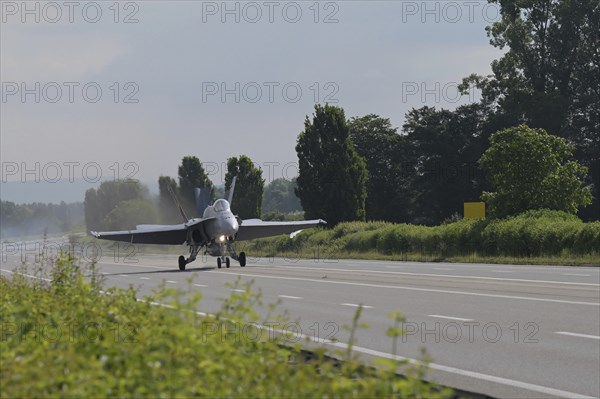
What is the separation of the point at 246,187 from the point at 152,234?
168 feet

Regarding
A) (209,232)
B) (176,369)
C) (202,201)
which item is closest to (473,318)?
(176,369)

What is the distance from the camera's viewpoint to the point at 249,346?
6.86 m

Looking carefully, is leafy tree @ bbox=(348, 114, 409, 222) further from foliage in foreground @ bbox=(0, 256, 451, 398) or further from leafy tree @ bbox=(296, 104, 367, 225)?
foliage in foreground @ bbox=(0, 256, 451, 398)

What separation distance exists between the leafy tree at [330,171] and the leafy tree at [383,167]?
16.8 metres

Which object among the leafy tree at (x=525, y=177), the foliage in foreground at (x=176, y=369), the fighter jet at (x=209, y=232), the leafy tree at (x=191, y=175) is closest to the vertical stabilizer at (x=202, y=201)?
the fighter jet at (x=209, y=232)

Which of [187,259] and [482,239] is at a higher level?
[482,239]

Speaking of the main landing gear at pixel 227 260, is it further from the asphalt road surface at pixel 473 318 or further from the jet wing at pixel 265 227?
the asphalt road surface at pixel 473 318

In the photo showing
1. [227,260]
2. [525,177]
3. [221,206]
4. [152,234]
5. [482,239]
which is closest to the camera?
[221,206]

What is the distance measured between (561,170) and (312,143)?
92.3 ft

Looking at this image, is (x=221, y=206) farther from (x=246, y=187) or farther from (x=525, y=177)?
(x=246, y=187)

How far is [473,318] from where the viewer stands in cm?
1614

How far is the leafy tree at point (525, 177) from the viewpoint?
1870 inches

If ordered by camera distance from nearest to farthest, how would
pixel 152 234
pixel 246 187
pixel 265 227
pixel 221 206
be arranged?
1. pixel 221 206
2. pixel 152 234
3. pixel 265 227
4. pixel 246 187

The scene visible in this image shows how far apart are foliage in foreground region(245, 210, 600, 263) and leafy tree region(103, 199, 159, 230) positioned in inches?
1167
